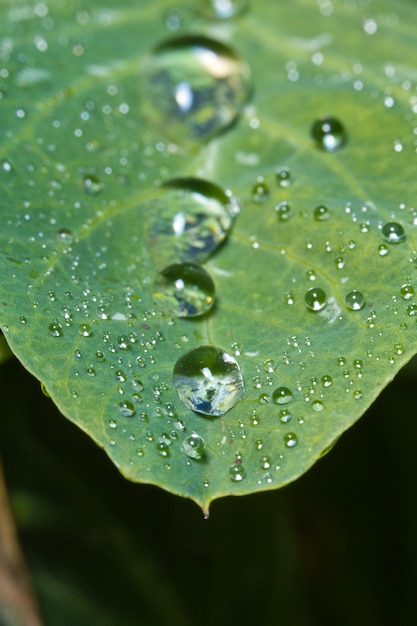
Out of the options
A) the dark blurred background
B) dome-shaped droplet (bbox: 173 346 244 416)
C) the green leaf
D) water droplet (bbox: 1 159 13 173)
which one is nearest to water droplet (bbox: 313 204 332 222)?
the green leaf

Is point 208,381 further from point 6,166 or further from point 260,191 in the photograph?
point 6,166

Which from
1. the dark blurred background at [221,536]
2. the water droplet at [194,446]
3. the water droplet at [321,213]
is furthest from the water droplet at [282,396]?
the dark blurred background at [221,536]

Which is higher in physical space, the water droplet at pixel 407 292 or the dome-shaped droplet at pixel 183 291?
the water droplet at pixel 407 292

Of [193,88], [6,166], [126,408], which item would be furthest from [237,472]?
[193,88]

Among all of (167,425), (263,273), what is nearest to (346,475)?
(263,273)

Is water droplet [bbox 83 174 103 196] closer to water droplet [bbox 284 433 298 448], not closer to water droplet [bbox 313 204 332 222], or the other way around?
water droplet [bbox 313 204 332 222]

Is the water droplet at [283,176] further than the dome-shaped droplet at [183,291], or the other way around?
the water droplet at [283,176]

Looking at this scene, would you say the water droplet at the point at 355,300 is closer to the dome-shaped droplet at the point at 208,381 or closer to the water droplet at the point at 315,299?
the water droplet at the point at 315,299
